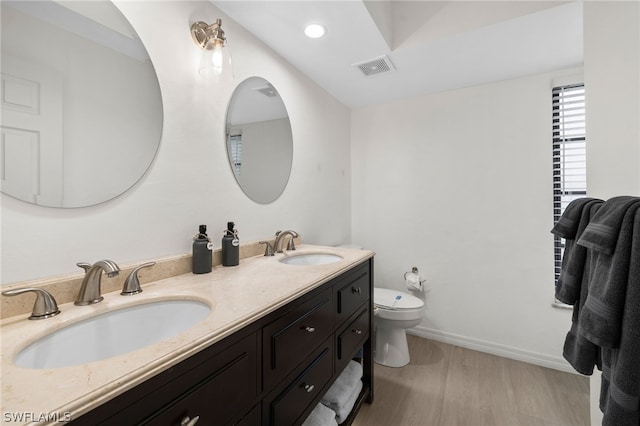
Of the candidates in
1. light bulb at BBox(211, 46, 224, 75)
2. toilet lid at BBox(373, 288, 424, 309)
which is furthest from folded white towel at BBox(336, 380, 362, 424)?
light bulb at BBox(211, 46, 224, 75)

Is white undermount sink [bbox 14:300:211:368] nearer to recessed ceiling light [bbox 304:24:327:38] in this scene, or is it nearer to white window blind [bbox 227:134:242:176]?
white window blind [bbox 227:134:242:176]

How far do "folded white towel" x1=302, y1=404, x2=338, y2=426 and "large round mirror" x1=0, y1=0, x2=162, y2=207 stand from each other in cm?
127

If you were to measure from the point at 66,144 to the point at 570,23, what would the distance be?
8.08 feet

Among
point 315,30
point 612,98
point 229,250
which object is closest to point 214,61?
point 315,30

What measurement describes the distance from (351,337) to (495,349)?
1.58 m

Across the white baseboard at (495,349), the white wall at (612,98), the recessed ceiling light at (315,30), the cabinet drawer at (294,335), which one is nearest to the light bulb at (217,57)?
the recessed ceiling light at (315,30)

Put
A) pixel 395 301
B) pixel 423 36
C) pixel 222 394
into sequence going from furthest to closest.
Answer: pixel 395 301 < pixel 423 36 < pixel 222 394

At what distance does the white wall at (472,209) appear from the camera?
2.07 m

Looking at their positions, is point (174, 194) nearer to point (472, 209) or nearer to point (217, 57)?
point (217, 57)

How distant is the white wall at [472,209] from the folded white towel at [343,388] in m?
1.19

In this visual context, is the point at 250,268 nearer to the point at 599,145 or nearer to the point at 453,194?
the point at 599,145

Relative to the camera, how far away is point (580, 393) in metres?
1.77

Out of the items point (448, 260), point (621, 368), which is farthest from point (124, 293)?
point (448, 260)

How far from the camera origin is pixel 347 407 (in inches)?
56.5
